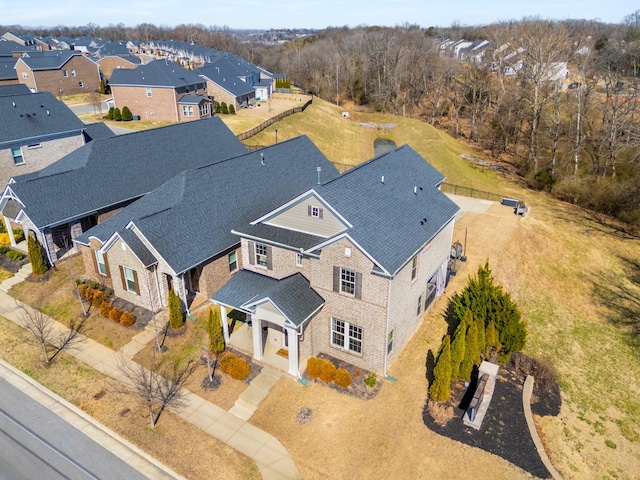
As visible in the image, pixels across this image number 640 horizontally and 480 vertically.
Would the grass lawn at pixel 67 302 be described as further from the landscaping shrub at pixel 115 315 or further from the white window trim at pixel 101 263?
the white window trim at pixel 101 263

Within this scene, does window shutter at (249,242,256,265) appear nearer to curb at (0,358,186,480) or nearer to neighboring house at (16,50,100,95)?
curb at (0,358,186,480)

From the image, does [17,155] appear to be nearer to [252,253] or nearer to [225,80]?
[252,253]

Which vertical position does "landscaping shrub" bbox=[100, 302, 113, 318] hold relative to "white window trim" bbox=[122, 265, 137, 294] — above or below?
below

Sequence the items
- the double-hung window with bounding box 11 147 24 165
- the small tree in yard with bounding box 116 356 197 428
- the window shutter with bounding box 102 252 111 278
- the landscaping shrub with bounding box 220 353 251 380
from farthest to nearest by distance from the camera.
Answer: the double-hung window with bounding box 11 147 24 165 < the window shutter with bounding box 102 252 111 278 < the landscaping shrub with bounding box 220 353 251 380 < the small tree in yard with bounding box 116 356 197 428

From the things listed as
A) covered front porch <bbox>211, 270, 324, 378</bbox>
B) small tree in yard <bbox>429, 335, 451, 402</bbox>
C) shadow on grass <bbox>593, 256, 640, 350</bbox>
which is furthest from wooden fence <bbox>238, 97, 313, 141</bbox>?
small tree in yard <bbox>429, 335, 451, 402</bbox>

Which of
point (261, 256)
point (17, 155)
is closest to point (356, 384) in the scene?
point (261, 256)
